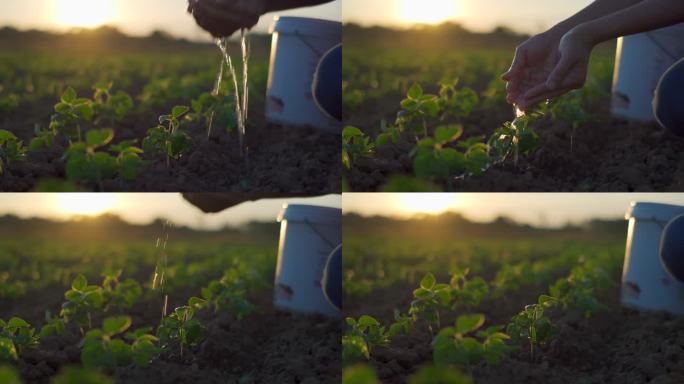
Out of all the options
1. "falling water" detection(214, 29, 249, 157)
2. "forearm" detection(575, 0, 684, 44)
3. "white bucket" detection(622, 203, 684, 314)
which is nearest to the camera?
"forearm" detection(575, 0, 684, 44)

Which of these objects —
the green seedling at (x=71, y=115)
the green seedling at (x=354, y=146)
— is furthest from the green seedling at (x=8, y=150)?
the green seedling at (x=354, y=146)

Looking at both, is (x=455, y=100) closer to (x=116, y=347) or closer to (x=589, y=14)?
(x=589, y=14)

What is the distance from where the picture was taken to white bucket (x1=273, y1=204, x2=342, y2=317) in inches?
147

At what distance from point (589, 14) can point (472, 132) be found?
2.07ft

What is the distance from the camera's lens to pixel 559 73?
143 inches

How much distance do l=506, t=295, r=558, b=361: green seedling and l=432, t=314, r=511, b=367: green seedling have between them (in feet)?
0.14

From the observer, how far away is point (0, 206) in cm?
373

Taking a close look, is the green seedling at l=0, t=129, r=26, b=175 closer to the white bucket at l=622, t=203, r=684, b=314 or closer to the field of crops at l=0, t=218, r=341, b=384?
the field of crops at l=0, t=218, r=341, b=384

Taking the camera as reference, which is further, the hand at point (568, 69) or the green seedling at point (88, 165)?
the green seedling at point (88, 165)

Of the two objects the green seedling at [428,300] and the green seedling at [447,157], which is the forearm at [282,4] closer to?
the green seedling at [447,157]

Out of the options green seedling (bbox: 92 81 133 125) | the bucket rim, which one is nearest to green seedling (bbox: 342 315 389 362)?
the bucket rim

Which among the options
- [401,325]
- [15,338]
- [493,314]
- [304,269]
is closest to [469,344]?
[493,314]

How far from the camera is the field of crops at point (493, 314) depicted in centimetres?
364

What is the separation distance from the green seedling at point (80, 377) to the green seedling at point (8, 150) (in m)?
0.82
